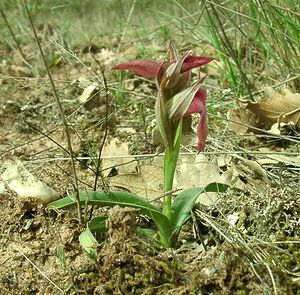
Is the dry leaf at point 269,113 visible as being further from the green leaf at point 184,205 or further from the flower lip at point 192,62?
the flower lip at point 192,62

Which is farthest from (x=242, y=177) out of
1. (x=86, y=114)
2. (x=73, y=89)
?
(x=73, y=89)

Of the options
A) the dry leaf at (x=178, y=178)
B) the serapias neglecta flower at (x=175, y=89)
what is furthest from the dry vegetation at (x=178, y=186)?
the serapias neglecta flower at (x=175, y=89)

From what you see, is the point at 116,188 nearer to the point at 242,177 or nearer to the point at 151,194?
the point at 151,194

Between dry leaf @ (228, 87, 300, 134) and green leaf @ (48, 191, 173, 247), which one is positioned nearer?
green leaf @ (48, 191, 173, 247)

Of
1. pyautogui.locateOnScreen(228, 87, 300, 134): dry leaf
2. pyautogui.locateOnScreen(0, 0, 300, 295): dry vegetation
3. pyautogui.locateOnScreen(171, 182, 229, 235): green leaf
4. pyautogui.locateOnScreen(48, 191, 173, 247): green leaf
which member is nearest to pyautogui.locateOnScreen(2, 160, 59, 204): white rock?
pyautogui.locateOnScreen(0, 0, 300, 295): dry vegetation

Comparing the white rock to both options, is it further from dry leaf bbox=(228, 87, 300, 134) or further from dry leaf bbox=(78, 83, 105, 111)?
dry leaf bbox=(78, 83, 105, 111)

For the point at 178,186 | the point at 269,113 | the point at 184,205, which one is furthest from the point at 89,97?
the point at 184,205

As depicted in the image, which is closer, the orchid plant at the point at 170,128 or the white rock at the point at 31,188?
the orchid plant at the point at 170,128
